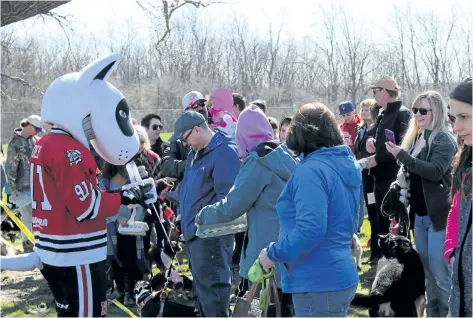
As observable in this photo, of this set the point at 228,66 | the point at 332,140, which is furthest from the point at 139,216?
the point at 228,66

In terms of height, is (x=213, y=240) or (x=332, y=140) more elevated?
(x=332, y=140)

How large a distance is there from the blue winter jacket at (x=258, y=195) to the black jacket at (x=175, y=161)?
6.00 feet

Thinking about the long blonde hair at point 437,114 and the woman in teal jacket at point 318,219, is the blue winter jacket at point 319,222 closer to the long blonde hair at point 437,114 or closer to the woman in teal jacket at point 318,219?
the woman in teal jacket at point 318,219

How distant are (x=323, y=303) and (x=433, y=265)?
177 centimetres

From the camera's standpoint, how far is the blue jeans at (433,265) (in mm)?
4812

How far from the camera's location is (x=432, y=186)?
496cm

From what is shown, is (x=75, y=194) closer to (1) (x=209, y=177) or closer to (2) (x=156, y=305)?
(1) (x=209, y=177)

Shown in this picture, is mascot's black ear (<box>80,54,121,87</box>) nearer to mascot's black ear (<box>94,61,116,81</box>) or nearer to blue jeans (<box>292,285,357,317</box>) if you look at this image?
mascot's black ear (<box>94,61,116,81</box>)

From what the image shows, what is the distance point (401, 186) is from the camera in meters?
5.26

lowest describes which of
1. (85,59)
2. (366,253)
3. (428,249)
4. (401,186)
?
(366,253)

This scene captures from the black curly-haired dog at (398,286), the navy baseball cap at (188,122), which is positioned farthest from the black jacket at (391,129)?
the navy baseball cap at (188,122)

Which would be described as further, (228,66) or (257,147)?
(228,66)

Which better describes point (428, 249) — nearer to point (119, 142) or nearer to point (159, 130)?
point (119, 142)

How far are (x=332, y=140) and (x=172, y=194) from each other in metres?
3.12
